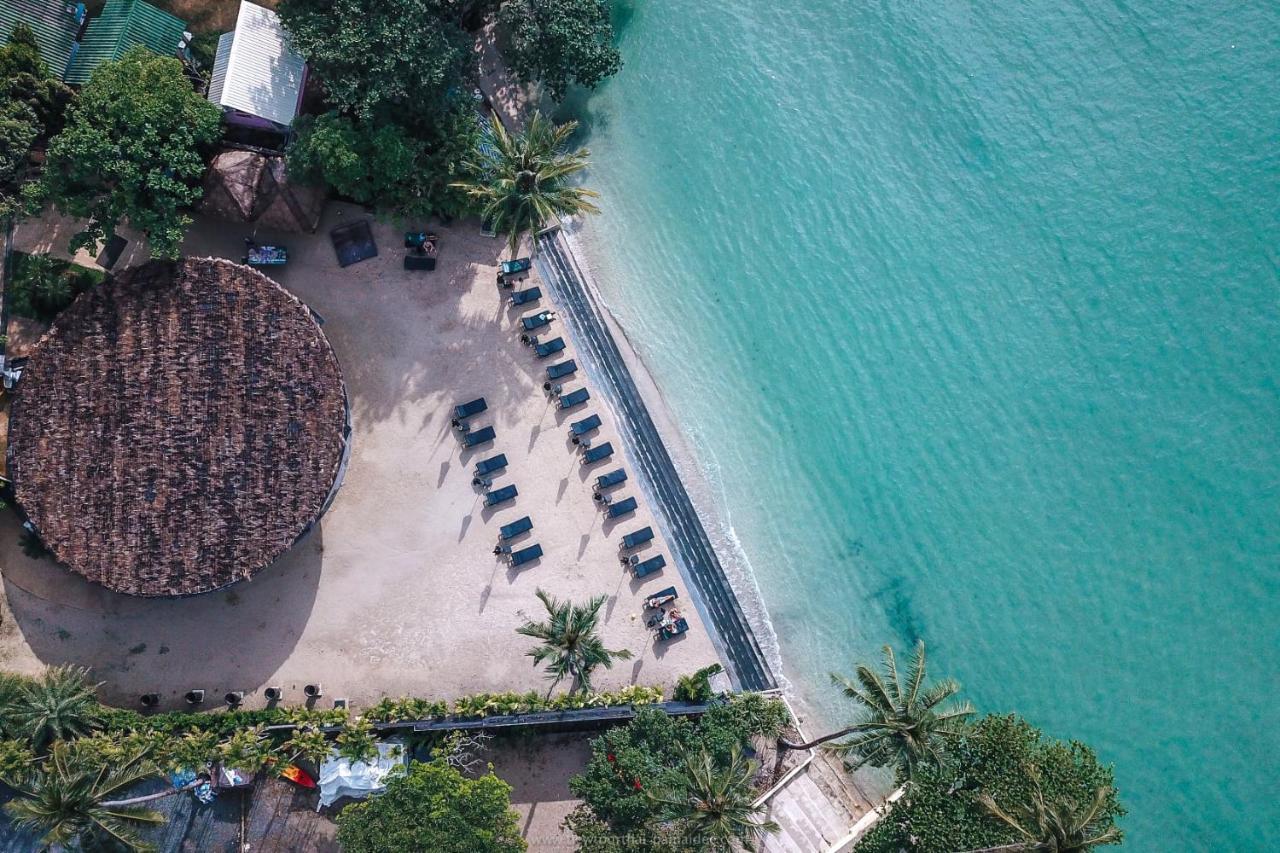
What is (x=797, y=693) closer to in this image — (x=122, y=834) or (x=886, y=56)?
(x=122, y=834)

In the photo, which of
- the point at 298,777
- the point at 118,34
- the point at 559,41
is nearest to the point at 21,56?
the point at 118,34

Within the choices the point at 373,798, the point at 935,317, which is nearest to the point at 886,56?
the point at 935,317

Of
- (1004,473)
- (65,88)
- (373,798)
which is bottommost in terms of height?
(373,798)

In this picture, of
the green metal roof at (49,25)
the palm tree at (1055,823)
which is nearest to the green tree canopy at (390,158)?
the green metal roof at (49,25)

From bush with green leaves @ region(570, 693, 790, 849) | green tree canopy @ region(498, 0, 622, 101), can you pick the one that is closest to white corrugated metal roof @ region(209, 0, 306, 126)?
green tree canopy @ region(498, 0, 622, 101)

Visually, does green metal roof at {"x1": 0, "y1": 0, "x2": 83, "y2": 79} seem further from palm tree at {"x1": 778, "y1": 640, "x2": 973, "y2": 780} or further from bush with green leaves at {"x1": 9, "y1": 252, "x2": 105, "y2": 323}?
palm tree at {"x1": 778, "y1": 640, "x2": 973, "y2": 780}

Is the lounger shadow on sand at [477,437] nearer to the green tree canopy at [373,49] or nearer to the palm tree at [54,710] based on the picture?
the green tree canopy at [373,49]

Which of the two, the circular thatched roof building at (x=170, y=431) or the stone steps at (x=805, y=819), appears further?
the stone steps at (x=805, y=819)
